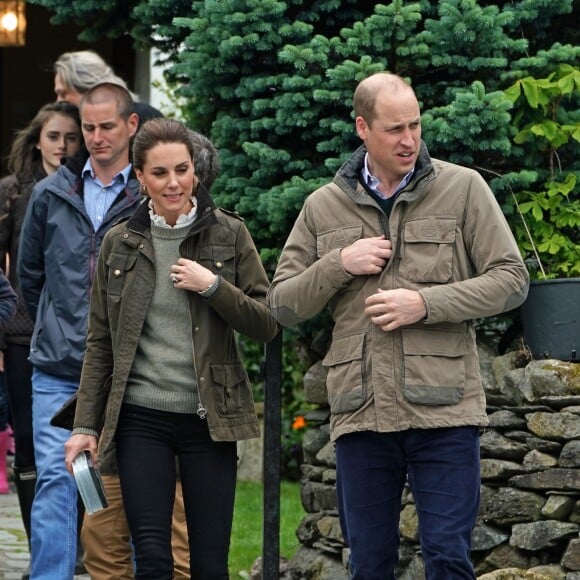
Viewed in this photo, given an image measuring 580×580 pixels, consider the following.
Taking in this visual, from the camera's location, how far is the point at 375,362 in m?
4.59

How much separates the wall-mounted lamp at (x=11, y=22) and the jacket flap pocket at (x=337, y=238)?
7282 mm

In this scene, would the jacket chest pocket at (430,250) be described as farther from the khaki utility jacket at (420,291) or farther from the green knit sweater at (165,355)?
the green knit sweater at (165,355)

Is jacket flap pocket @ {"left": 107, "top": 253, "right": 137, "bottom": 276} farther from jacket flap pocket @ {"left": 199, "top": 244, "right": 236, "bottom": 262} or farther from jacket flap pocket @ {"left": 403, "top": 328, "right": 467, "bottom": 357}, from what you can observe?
jacket flap pocket @ {"left": 403, "top": 328, "right": 467, "bottom": 357}

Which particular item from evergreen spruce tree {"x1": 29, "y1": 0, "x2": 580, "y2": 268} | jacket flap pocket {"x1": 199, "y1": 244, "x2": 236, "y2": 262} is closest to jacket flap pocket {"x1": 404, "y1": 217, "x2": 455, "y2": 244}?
jacket flap pocket {"x1": 199, "y1": 244, "x2": 236, "y2": 262}

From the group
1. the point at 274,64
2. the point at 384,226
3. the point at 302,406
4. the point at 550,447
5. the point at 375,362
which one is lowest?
the point at 302,406

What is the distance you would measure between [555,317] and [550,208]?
487mm

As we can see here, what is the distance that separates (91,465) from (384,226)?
4.25ft

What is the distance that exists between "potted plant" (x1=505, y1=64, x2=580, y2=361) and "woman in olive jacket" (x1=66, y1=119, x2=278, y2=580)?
133 centimetres

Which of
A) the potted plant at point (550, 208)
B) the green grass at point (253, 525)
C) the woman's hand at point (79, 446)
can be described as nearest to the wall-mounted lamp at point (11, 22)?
the green grass at point (253, 525)

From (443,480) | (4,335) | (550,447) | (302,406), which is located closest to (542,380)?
(550,447)

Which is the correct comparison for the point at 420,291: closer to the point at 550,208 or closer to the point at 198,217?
the point at 198,217

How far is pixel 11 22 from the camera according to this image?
11.5m

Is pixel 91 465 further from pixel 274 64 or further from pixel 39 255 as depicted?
pixel 274 64

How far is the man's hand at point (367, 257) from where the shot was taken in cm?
458
